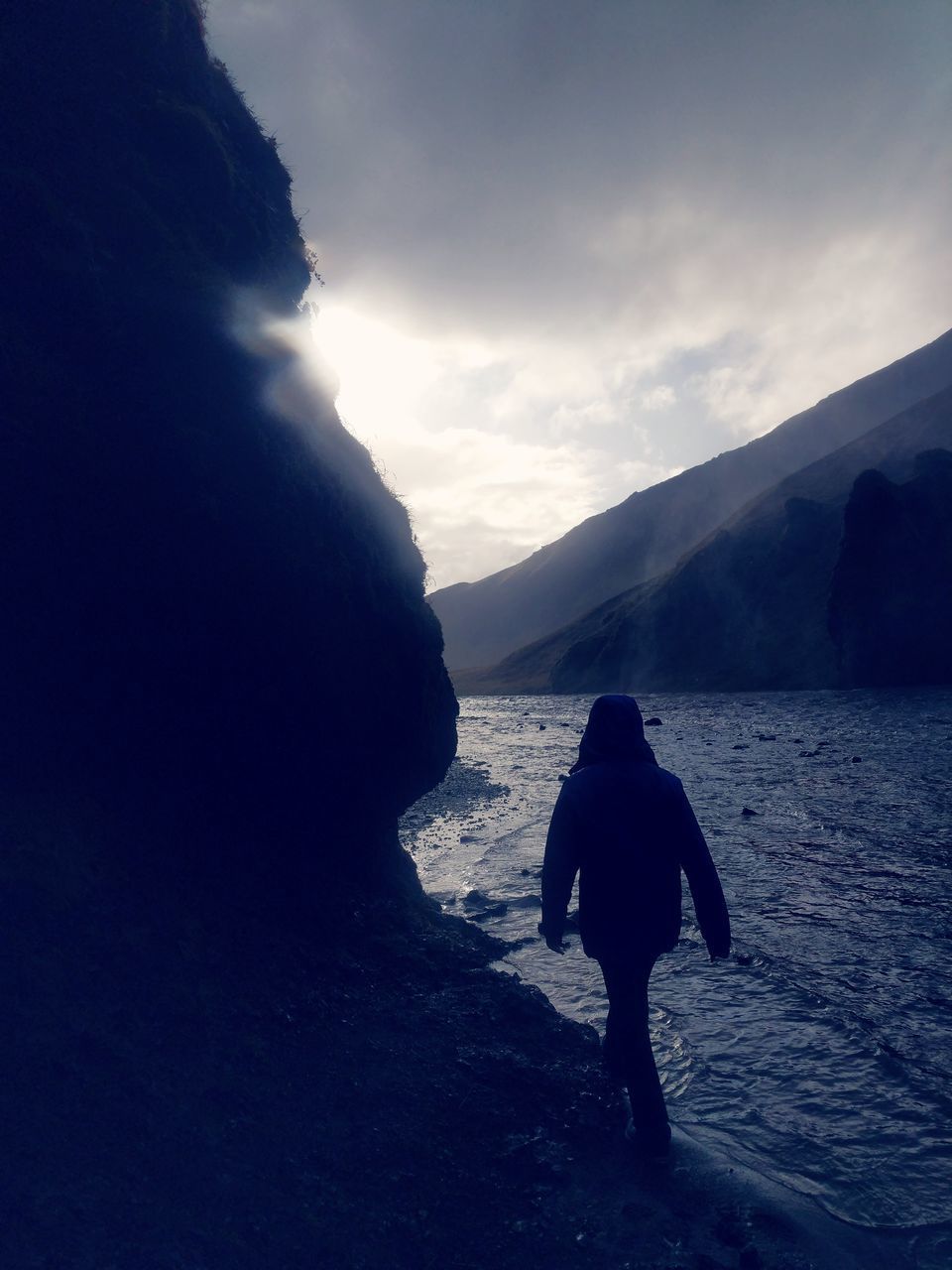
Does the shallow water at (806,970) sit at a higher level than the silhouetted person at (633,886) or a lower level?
lower

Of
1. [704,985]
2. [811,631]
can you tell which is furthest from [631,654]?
[704,985]

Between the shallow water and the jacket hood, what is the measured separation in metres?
2.90

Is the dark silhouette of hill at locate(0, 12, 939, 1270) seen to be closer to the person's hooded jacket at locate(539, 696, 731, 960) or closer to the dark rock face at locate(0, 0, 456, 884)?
the dark rock face at locate(0, 0, 456, 884)

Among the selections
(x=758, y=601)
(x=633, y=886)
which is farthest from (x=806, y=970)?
(x=758, y=601)

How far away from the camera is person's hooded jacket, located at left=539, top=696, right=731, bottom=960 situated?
489 cm

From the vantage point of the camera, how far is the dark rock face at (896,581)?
2217 inches

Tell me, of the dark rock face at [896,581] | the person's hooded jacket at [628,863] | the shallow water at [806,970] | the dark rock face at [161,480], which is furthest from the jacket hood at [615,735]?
the dark rock face at [896,581]

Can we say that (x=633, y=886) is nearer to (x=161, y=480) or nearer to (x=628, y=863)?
(x=628, y=863)

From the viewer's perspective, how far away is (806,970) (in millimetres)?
8078

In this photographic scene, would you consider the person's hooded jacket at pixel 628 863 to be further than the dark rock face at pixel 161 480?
No

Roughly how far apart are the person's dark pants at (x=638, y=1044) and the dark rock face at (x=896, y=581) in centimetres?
6110

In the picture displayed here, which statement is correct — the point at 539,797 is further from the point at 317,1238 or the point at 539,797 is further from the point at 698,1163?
the point at 317,1238

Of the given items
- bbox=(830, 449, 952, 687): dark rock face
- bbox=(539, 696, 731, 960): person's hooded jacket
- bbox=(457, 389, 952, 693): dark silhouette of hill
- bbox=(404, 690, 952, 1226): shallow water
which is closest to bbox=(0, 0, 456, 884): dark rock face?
bbox=(539, 696, 731, 960): person's hooded jacket

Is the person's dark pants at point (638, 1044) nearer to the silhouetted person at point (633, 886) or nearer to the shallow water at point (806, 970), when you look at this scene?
the silhouetted person at point (633, 886)
